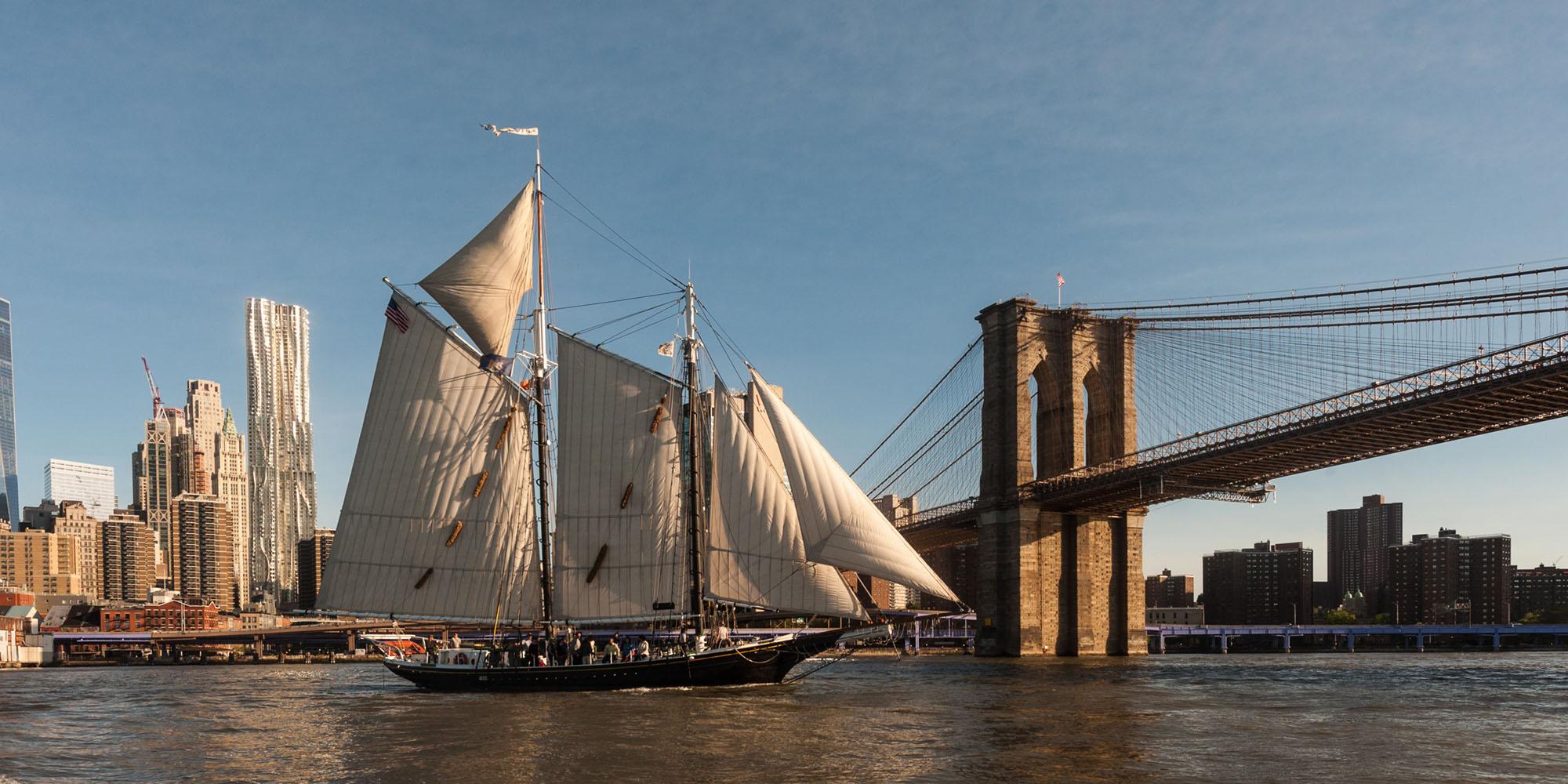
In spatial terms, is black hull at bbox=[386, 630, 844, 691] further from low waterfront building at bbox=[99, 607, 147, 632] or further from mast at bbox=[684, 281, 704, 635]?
low waterfront building at bbox=[99, 607, 147, 632]

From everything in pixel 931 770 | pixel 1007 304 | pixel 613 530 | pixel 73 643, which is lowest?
pixel 73 643

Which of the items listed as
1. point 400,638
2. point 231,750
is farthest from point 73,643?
point 231,750

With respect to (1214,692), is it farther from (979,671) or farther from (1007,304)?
(1007,304)

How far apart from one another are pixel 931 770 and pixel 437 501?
28957 millimetres

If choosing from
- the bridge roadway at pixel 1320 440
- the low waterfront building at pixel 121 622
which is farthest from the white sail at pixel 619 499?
the low waterfront building at pixel 121 622

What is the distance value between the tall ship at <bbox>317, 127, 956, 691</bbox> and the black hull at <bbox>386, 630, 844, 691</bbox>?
0.07 meters

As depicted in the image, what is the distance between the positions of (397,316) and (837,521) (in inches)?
741

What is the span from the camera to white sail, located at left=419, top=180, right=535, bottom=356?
5372 cm

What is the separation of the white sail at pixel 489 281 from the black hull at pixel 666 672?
40.0 feet

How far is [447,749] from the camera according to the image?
32.8m

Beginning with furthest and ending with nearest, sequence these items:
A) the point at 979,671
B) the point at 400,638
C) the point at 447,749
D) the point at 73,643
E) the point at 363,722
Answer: the point at 73,643
the point at 979,671
the point at 400,638
the point at 363,722
the point at 447,749

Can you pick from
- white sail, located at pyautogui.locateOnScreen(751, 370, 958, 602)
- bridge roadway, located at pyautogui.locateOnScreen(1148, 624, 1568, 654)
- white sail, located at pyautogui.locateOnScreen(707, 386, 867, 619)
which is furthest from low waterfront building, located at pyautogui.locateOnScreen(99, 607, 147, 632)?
white sail, located at pyautogui.locateOnScreen(751, 370, 958, 602)

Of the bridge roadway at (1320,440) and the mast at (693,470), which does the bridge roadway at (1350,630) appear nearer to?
the bridge roadway at (1320,440)

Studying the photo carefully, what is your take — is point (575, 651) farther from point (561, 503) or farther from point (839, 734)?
point (839, 734)
